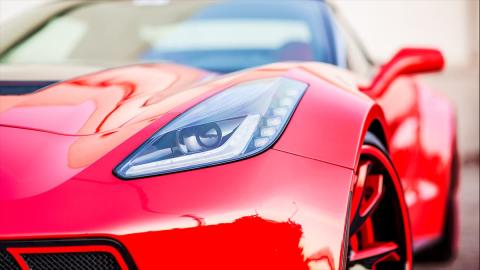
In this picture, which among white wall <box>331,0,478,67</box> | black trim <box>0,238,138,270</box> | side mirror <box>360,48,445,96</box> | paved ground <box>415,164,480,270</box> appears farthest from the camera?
white wall <box>331,0,478,67</box>

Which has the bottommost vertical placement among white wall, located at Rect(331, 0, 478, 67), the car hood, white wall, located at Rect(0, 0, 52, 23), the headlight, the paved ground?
the paved ground

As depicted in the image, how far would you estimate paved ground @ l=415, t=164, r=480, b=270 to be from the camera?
12.5 ft

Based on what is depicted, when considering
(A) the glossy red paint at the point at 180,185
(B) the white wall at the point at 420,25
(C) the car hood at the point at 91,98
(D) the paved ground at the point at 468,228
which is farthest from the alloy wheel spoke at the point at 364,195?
(B) the white wall at the point at 420,25

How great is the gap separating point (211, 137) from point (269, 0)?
177 cm

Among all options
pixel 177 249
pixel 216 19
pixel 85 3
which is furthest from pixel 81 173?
pixel 85 3

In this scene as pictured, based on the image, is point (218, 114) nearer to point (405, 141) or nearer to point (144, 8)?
point (405, 141)

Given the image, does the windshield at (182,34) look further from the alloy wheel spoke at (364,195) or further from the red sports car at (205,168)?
the alloy wheel spoke at (364,195)

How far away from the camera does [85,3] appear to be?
12.9 ft

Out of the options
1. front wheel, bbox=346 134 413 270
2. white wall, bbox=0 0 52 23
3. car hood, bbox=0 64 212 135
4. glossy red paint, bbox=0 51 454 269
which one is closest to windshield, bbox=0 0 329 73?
car hood, bbox=0 64 212 135

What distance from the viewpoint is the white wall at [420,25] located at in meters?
10.2

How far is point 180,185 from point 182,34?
6.22 ft

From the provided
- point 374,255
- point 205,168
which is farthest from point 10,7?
point 205,168

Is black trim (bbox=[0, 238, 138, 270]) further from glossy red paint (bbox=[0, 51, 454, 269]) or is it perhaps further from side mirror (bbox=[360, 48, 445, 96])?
side mirror (bbox=[360, 48, 445, 96])

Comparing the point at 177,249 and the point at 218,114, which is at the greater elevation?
the point at 218,114
